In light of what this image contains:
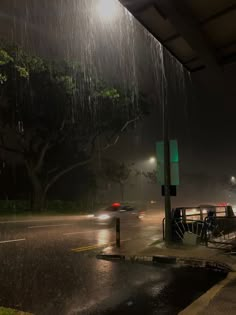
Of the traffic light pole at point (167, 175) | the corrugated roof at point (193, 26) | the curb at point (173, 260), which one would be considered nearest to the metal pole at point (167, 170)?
the traffic light pole at point (167, 175)

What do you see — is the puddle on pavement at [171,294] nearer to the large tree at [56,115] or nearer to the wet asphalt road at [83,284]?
the wet asphalt road at [83,284]

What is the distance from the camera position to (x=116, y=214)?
22078 millimetres

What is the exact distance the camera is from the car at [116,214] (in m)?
21.5

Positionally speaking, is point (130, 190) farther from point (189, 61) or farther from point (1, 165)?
point (189, 61)

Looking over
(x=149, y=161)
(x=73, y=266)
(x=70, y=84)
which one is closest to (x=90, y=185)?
(x=149, y=161)

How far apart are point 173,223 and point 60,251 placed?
14.0 feet

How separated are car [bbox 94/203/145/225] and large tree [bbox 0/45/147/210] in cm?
1008

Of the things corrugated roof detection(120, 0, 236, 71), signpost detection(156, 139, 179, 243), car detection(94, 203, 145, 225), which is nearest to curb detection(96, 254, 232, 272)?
signpost detection(156, 139, 179, 243)

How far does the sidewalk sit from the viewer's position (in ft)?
17.4

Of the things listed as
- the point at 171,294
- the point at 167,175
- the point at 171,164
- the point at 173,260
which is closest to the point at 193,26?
the point at 171,294

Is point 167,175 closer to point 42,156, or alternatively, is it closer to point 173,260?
point 173,260

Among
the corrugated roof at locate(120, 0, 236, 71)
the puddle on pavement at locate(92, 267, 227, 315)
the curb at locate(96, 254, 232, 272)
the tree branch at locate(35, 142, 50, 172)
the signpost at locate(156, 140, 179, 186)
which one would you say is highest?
the tree branch at locate(35, 142, 50, 172)

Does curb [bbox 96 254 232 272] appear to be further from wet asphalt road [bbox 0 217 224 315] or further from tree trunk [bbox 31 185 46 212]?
tree trunk [bbox 31 185 46 212]

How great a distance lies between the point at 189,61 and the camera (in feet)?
15.1
